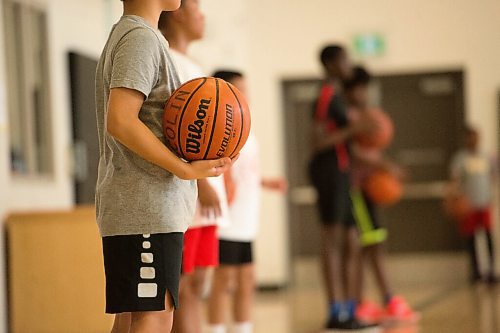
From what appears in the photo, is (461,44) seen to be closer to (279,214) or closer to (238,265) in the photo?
(279,214)

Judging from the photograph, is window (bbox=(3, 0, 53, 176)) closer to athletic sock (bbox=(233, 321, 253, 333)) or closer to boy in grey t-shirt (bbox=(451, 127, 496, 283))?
athletic sock (bbox=(233, 321, 253, 333))

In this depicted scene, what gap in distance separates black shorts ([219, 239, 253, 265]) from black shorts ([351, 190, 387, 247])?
70.8 inches

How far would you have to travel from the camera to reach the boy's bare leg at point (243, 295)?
409cm

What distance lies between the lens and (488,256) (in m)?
9.21

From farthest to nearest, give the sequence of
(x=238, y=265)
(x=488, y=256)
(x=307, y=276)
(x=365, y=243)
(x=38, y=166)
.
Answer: (x=307, y=276) < (x=488, y=256) < (x=38, y=166) < (x=365, y=243) < (x=238, y=265)

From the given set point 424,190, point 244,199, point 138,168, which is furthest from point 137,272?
→ point 424,190

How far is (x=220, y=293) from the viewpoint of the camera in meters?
4.05

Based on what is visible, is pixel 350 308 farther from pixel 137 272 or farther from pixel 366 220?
pixel 137 272

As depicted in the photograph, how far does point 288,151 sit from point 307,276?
1343mm

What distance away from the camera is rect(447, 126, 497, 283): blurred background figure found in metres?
9.31

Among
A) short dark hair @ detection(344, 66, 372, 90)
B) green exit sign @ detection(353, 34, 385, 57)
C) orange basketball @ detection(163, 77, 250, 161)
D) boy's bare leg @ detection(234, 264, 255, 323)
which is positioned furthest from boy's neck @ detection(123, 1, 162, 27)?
green exit sign @ detection(353, 34, 385, 57)

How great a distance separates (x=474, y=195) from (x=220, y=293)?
5.84 metres

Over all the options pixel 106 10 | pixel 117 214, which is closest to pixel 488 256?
pixel 106 10

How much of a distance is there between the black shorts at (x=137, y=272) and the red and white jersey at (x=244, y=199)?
190 centimetres
